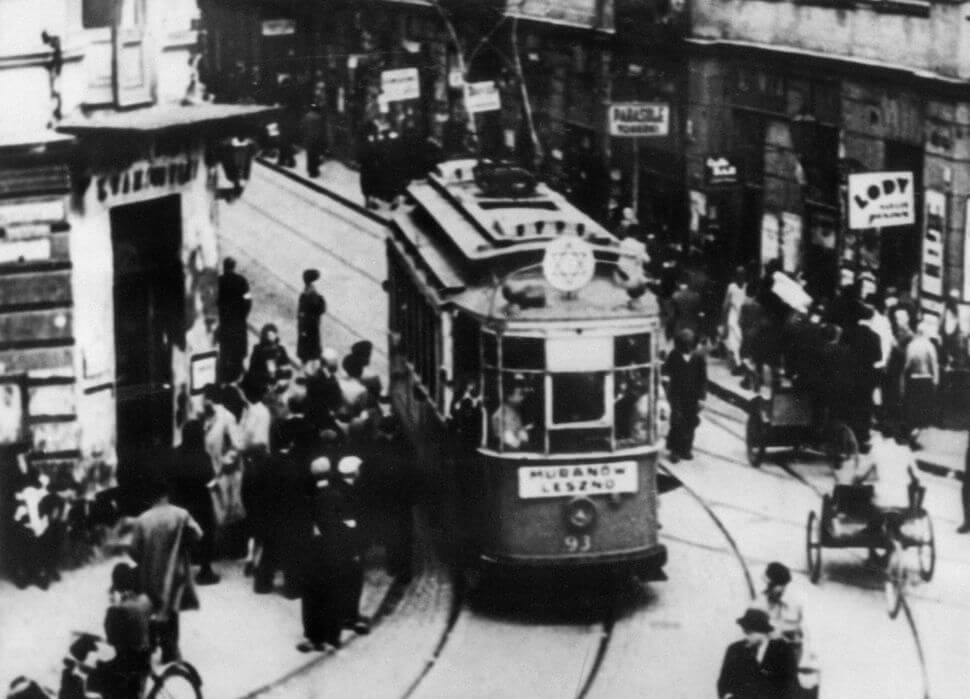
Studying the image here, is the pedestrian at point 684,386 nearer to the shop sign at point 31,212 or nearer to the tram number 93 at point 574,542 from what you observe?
the tram number 93 at point 574,542

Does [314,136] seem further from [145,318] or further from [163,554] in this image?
[163,554]

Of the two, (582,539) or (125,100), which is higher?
(125,100)

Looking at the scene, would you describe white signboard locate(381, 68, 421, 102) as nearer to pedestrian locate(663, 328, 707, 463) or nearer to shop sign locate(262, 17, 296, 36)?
shop sign locate(262, 17, 296, 36)

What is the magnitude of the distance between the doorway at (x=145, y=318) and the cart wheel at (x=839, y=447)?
21.4ft

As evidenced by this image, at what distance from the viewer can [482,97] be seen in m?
30.0

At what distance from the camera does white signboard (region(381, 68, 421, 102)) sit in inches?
1152

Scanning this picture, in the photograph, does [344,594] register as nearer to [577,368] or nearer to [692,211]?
[577,368]

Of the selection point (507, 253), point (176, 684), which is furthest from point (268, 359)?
point (176, 684)

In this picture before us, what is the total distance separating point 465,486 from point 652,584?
1850mm

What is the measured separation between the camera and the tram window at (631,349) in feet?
43.8

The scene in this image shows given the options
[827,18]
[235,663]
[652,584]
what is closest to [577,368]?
[652,584]

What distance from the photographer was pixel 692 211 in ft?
77.1

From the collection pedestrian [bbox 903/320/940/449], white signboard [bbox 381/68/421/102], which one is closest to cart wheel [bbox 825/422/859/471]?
pedestrian [bbox 903/320/940/449]

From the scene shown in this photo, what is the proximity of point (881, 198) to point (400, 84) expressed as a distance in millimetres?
13418
